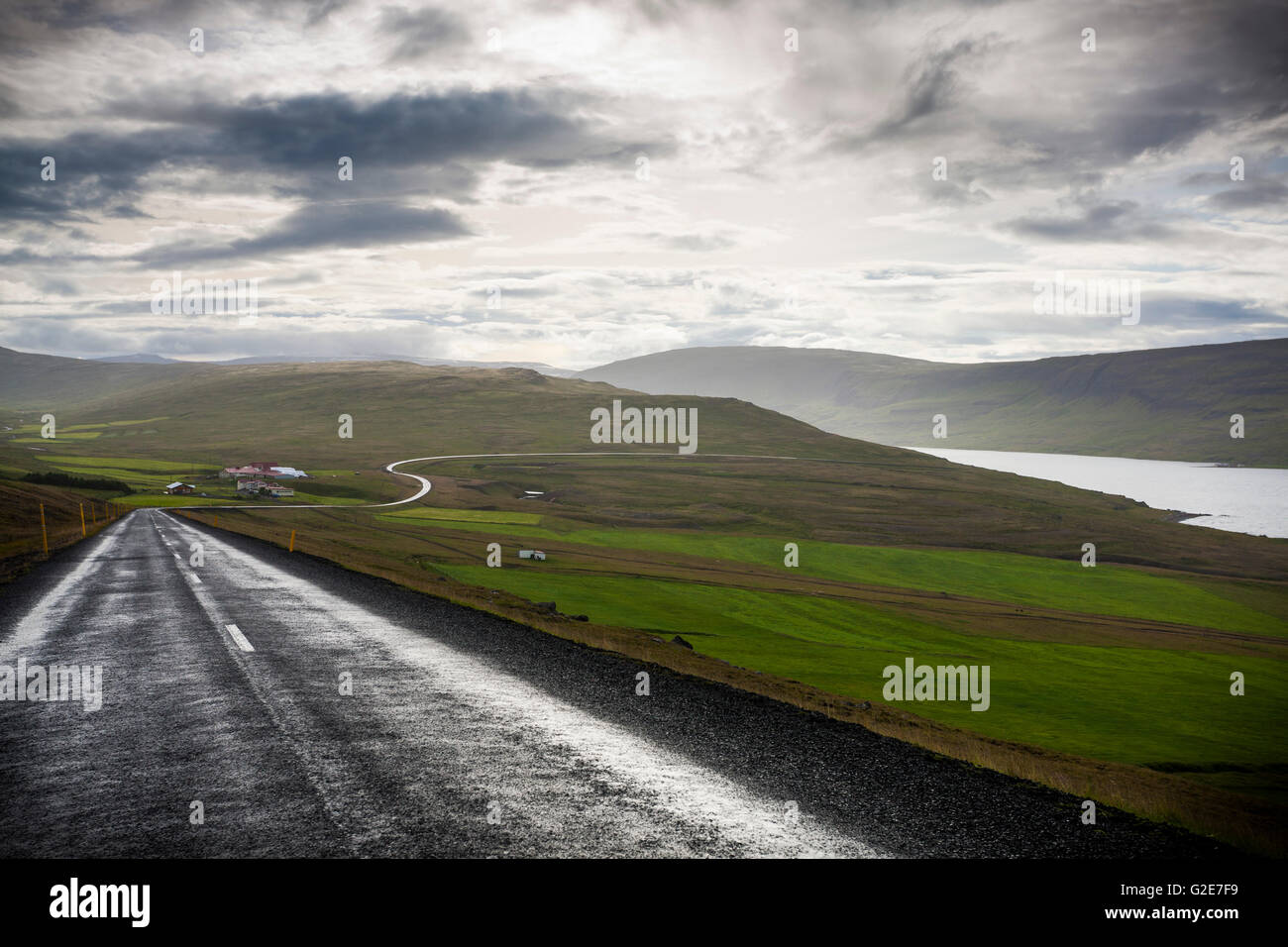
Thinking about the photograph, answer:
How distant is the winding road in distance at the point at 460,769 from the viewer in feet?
24.0

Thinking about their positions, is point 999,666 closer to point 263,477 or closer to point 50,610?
point 50,610

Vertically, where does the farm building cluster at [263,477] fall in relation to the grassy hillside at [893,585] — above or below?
above

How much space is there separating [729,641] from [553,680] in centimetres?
2637

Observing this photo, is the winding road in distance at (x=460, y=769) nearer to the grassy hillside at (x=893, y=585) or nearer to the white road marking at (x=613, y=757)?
the white road marking at (x=613, y=757)

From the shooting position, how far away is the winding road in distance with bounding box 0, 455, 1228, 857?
7.30 metres

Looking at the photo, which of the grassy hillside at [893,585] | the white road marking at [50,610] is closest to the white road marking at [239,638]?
the white road marking at [50,610]

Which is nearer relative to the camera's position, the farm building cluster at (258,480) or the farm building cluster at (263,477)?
the farm building cluster at (258,480)

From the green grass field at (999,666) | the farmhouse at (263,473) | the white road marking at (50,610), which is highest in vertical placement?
the farmhouse at (263,473)

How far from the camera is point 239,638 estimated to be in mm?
17594

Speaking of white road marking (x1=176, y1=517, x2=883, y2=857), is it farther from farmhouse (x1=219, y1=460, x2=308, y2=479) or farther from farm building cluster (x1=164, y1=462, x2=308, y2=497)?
farmhouse (x1=219, y1=460, x2=308, y2=479)

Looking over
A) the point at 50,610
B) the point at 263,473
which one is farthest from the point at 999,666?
the point at 263,473

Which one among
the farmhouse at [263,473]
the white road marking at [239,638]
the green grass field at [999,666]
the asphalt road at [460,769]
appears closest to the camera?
the asphalt road at [460,769]

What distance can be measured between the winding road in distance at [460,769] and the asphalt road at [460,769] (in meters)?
0.04

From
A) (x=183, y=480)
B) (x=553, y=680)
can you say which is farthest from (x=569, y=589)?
(x=183, y=480)
